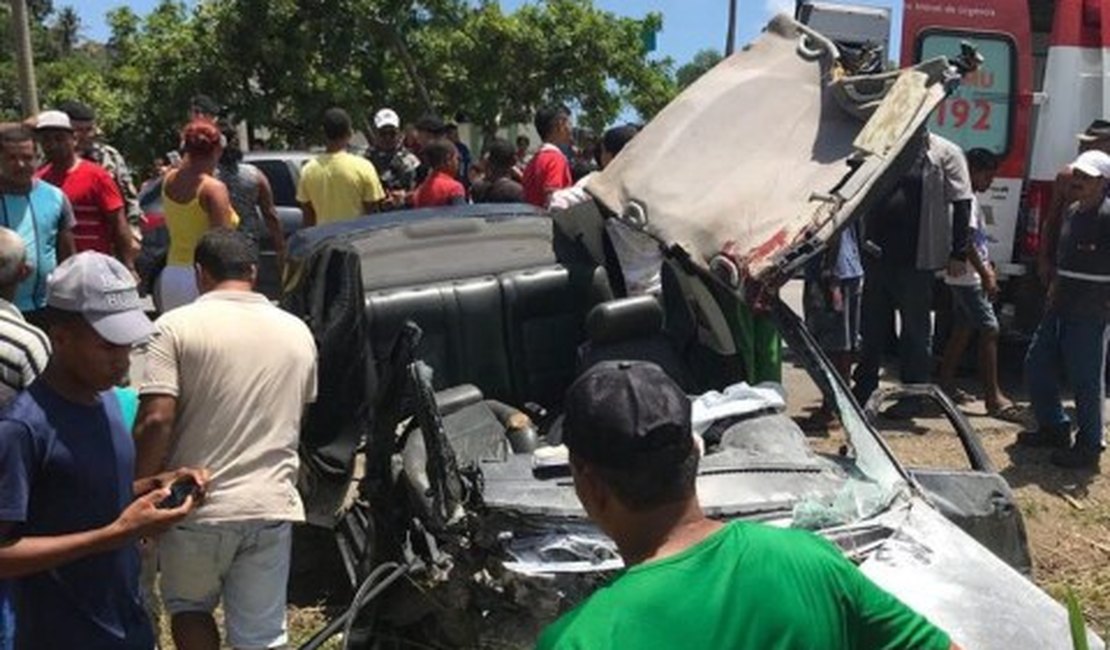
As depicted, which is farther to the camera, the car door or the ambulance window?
the ambulance window

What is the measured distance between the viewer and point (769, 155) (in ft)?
14.2

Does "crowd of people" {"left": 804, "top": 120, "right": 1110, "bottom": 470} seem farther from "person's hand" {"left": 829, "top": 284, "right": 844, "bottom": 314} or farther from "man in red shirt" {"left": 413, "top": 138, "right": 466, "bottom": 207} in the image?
"man in red shirt" {"left": 413, "top": 138, "right": 466, "bottom": 207}

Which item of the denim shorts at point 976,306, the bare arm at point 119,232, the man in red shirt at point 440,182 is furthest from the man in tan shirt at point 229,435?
the denim shorts at point 976,306

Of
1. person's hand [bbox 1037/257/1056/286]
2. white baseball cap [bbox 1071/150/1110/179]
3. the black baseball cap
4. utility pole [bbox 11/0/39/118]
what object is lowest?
person's hand [bbox 1037/257/1056/286]

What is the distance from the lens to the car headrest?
4.57m

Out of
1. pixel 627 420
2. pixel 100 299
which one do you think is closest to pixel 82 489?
pixel 100 299

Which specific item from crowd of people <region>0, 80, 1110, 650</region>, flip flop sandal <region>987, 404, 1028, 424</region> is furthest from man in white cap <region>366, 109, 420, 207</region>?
flip flop sandal <region>987, 404, 1028, 424</region>

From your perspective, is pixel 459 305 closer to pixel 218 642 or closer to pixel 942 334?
pixel 218 642

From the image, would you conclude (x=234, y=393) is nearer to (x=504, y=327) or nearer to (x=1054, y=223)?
(x=504, y=327)

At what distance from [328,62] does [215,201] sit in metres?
11.2

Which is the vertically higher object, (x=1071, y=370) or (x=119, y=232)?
(x=119, y=232)

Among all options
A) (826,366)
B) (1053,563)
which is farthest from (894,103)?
(1053,563)

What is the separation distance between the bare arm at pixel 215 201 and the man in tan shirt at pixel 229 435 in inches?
78.8

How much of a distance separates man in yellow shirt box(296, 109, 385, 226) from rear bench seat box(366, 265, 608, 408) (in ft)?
8.56
